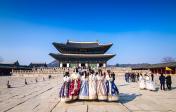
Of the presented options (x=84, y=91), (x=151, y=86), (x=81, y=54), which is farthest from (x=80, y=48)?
(x=84, y=91)

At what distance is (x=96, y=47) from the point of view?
6203 centimetres

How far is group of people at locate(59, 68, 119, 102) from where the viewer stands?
1088 centimetres

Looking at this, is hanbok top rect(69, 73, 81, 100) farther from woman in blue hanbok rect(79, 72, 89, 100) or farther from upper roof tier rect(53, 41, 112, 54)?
upper roof tier rect(53, 41, 112, 54)

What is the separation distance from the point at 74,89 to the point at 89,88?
2.41 ft

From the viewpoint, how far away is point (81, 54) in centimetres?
6006

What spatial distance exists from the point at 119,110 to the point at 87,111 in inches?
50.0

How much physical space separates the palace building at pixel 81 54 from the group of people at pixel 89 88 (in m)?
46.0

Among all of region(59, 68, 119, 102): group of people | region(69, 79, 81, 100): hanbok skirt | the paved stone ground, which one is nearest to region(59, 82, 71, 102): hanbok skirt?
region(59, 68, 119, 102): group of people

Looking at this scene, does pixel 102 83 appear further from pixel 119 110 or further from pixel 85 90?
pixel 119 110

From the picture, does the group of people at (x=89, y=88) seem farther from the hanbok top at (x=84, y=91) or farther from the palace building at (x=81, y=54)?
the palace building at (x=81, y=54)

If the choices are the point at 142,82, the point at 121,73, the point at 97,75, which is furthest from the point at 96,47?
the point at 97,75

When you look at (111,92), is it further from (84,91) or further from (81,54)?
(81,54)

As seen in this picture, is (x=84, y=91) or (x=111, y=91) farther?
(x=84, y=91)

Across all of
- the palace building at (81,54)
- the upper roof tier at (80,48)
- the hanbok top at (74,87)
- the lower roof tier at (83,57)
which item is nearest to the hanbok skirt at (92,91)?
the hanbok top at (74,87)
